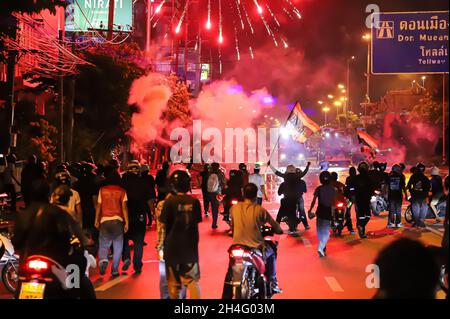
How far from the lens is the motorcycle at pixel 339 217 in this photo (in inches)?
585

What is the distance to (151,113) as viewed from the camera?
34.2 m

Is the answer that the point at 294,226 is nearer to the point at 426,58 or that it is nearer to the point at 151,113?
the point at 426,58

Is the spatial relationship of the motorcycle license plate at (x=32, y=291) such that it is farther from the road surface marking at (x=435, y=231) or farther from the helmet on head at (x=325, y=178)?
the road surface marking at (x=435, y=231)

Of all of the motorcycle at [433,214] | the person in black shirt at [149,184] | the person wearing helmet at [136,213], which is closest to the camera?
the person wearing helmet at [136,213]

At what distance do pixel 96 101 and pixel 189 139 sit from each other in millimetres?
13994

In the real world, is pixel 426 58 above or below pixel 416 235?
above

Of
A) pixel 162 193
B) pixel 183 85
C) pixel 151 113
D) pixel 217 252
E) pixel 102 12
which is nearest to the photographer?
pixel 217 252

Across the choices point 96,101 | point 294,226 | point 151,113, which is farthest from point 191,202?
point 151,113

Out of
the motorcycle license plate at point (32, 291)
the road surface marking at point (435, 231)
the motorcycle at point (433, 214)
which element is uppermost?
the motorcycle at point (433, 214)

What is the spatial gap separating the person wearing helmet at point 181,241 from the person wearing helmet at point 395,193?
1013 cm

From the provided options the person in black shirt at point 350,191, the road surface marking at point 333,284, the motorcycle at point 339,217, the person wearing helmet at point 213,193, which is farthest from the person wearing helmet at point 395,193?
the road surface marking at point 333,284

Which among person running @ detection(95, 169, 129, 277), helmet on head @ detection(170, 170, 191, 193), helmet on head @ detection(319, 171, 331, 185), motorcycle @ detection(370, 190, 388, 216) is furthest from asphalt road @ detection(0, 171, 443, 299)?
motorcycle @ detection(370, 190, 388, 216)

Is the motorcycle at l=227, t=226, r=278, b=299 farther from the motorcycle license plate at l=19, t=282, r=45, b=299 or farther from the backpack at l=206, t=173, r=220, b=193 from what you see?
the backpack at l=206, t=173, r=220, b=193

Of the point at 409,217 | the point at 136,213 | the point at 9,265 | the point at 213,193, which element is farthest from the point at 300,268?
the point at 409,217
